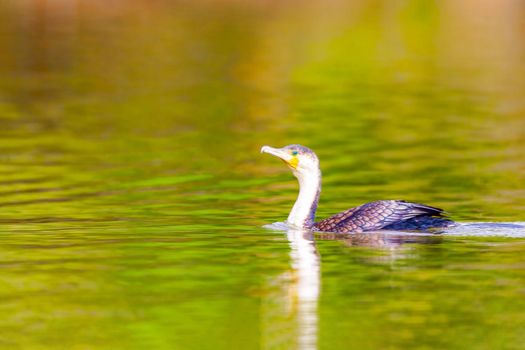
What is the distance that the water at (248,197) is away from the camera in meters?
13.4

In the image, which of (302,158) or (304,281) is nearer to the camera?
(304,281)

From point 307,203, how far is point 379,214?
113 centimetres

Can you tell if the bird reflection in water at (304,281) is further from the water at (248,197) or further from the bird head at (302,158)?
the bird head at (302,158)

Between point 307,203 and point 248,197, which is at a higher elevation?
point 248,197

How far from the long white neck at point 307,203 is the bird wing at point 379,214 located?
55 cm

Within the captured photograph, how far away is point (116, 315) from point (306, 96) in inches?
979

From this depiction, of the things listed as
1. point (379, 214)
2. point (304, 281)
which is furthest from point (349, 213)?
point (304, 281)

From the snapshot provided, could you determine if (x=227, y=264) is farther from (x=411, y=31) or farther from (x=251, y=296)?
(x=411, y=31)

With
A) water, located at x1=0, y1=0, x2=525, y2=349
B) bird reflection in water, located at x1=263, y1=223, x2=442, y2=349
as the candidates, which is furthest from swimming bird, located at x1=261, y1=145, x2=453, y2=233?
water, located at x1=0, y1=0, x2=525, y2=349

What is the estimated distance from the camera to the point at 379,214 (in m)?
17.5

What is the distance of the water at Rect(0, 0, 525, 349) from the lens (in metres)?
13.4

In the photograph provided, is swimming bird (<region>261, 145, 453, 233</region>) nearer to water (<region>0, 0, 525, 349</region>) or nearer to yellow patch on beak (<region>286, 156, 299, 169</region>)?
yellow patch on beak (<region>286, 156, 299, 169</region>)

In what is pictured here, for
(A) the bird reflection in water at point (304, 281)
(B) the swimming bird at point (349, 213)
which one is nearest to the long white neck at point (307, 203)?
(B) the swimming bird at point (349, 213)

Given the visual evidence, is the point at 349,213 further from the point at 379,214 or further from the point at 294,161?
the point at 294,161
